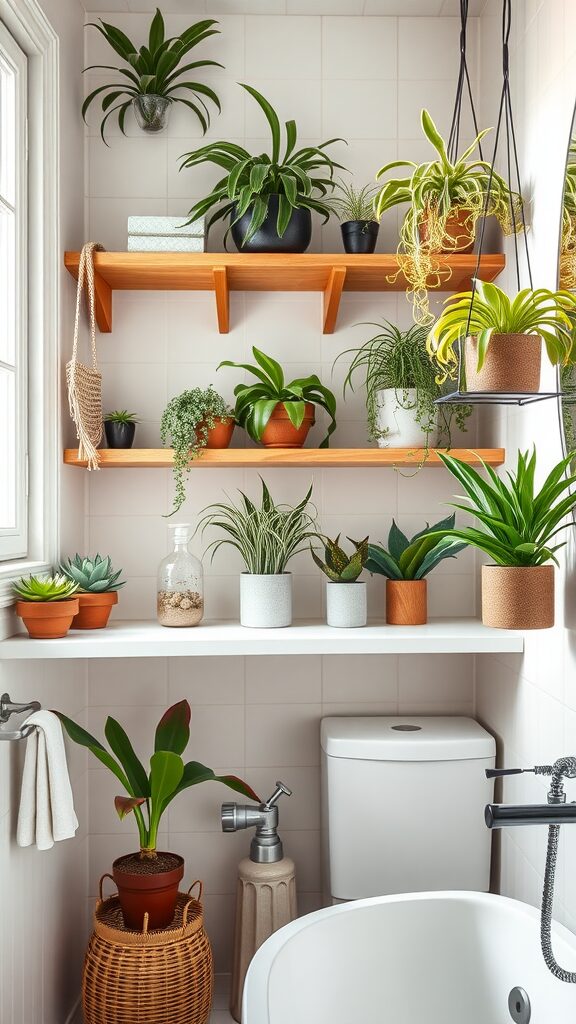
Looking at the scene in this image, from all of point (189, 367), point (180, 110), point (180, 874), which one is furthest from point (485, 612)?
point (180, 110)

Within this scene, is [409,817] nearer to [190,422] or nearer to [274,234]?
[190,422]

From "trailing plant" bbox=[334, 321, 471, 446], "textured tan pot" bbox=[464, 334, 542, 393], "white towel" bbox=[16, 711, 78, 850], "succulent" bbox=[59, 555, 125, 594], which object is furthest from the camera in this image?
"trailing plant" bbox=[334, 321, 471, 446]

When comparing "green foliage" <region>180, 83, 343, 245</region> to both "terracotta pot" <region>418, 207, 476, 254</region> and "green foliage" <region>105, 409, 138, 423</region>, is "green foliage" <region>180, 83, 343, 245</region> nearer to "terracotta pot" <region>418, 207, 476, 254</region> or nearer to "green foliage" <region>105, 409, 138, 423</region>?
"terracotta pot" <region>418, 207, 476, 254</region>

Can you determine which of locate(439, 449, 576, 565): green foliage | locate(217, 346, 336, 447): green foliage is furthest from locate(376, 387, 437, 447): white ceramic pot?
locate(439, 449, 576, 565): green foliage

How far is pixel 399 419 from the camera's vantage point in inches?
80.5

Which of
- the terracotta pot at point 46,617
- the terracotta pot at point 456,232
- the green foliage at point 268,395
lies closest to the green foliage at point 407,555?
the green foliage at point 268,395

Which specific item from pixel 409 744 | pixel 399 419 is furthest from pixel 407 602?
pixel 399 419

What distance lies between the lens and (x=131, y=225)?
2020 mm

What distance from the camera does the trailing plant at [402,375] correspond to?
2.03 metres

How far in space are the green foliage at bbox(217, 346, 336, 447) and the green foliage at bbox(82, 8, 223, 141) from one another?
650 mm

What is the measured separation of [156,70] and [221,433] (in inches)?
35.5

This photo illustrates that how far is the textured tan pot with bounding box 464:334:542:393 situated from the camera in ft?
4.89

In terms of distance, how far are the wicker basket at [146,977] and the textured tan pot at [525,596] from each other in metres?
0.97

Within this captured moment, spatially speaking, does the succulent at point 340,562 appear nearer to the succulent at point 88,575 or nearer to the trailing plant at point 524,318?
the succulent at point 88,575
